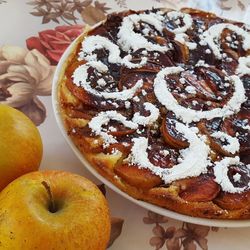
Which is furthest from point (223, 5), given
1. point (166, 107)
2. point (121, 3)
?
point (166, 107)

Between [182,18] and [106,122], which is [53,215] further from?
[182,18]

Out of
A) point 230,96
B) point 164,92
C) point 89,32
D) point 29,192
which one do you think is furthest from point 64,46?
point 29,192

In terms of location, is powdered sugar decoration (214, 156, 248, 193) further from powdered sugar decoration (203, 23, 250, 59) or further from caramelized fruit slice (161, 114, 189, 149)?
powdered sugar decoration (203, 23, 250, 59)

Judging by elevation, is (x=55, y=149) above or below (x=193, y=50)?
below

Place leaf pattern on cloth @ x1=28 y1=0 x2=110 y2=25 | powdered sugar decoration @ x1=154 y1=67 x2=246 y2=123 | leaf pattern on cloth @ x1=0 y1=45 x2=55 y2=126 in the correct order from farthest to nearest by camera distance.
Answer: leaf pattern on cloth @ x1=28 y1=0 x2=110 y2=25
leaf pattern on cloth @ x1=0 y1=45 x2=55 y2=126
powdered sugar decoration @ x1=154 y1=67 x2=246 y2=123

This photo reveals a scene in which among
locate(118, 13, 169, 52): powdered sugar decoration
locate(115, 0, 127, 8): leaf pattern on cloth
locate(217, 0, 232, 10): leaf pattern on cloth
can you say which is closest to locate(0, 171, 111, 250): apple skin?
locate(118, 13, 169, 52): powdered sugar decoration

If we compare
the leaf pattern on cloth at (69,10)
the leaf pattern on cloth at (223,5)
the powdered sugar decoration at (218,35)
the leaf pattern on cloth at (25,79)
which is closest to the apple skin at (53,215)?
the leaf pattern on cloth at (25,79)

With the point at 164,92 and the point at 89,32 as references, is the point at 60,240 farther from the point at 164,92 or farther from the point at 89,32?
the point at 89,32
